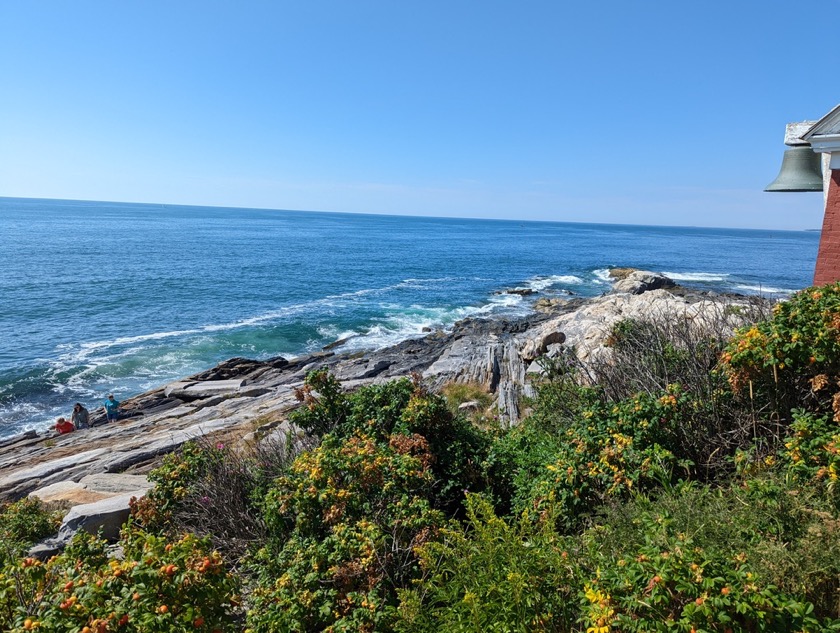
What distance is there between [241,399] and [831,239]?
64.4 ft

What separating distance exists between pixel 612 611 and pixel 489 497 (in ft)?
9.78

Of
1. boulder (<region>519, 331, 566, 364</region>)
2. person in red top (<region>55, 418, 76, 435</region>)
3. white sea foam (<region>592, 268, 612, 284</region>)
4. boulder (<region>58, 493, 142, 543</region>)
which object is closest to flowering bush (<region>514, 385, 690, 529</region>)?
boulder (<region>58, 493, 142, 543</region>)

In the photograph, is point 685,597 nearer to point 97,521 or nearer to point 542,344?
point 97,521

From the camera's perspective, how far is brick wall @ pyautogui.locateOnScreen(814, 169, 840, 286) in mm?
6586

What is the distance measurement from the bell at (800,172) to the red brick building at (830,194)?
0.17 m

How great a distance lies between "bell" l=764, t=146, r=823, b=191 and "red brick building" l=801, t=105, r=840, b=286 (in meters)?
0.17

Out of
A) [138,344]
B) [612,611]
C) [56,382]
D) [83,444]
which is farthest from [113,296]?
[612,611]

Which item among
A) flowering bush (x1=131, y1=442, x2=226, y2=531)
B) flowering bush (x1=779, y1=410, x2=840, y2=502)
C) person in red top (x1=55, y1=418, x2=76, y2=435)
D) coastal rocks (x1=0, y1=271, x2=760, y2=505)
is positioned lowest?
person in red top (x1=55, y1=418, x2=76, y2=435)

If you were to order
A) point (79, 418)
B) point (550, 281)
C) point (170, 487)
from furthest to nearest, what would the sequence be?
point (550, 281)
point (79, 418)
point (170, 487)

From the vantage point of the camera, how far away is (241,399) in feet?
67.7

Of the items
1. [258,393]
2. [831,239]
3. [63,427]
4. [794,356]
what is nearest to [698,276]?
[258,393]

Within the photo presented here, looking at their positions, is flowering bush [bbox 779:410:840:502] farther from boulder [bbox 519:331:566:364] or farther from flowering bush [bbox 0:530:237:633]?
→ boulder [bbox 519:331:566:364]

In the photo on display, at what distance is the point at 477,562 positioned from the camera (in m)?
4.14

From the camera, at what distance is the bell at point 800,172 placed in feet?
21.3
